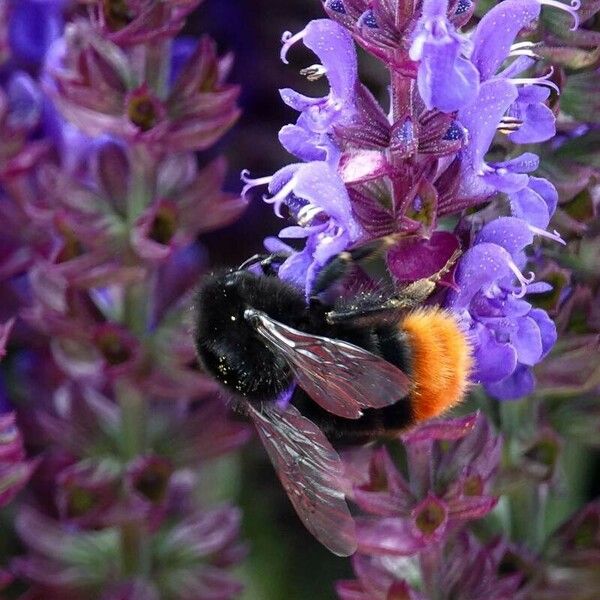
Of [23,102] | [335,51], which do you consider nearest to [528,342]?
[335,51]

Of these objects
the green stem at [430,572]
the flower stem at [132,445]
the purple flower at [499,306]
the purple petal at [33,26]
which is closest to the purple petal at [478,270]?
the purple flower at [499,306]

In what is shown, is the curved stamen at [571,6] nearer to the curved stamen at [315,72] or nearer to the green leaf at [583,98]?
the green leaf at [583,98]

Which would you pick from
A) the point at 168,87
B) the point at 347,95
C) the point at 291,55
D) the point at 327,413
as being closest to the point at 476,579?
the point at 327,413

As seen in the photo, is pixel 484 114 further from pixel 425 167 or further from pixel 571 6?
pixel 571 6

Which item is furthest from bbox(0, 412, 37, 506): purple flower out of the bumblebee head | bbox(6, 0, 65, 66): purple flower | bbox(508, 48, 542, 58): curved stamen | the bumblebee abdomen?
bbox(6, 0, 65, 66): purple flower

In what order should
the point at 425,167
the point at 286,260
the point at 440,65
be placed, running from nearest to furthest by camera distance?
the point at 440,65 → the point at 425,167 → the point at 286,260

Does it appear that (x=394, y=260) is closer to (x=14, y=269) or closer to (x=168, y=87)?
(x=168, y=87)
